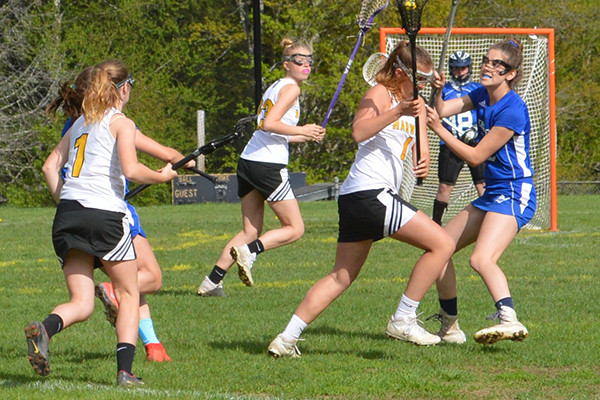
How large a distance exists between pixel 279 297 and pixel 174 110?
93.4 ft

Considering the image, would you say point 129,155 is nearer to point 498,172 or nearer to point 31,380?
point 31,380

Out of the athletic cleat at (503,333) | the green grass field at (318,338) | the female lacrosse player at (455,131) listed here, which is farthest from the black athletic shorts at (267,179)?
the female lacrosse player at (455,131)

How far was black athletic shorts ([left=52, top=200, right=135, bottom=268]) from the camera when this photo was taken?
4820 mm

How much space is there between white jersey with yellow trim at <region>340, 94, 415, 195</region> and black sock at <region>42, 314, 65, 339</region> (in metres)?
1.85

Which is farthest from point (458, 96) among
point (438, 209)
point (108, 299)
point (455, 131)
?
point (108, 299)

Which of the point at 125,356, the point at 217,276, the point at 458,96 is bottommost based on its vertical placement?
the point at 217,276

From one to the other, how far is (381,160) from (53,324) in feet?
6.96

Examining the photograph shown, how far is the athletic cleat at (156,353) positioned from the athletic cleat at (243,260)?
227 centimetres

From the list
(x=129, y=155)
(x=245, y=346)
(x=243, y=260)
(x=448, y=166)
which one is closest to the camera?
(x=129, y=155)

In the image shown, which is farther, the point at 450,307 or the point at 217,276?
the point at 217,276

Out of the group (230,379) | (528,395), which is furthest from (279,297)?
(528,395)

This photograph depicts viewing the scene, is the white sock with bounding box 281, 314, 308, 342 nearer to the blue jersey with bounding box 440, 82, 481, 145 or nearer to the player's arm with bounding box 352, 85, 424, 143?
the player's arm with bounding box 352, 85, 424, 143

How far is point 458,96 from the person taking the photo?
11.4 metres

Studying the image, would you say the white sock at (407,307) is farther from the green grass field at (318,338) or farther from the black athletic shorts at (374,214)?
the black athletic shorts at (374,214)
